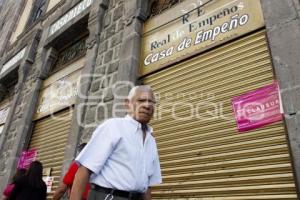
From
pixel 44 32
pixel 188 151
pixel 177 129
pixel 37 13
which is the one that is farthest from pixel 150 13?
pixel 37 13

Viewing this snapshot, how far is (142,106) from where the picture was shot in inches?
89.2

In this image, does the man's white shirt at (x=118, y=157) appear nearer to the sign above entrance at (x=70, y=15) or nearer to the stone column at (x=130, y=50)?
the stone column at (x=130, y=50)

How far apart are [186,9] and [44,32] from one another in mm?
6132

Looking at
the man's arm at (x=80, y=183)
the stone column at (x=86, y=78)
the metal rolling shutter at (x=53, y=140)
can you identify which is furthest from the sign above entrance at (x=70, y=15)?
the man's arm at (x=80, y=183)

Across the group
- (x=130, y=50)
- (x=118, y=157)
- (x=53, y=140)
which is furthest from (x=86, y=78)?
(x=118, y=157)

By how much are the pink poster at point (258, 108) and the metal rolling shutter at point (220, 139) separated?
3.4 inches

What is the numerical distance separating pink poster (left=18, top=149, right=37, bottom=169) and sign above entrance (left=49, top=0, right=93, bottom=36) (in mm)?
3735

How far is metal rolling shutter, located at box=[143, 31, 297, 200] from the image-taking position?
331cm

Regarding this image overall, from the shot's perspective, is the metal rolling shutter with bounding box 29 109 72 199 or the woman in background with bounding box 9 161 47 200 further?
the metal rolling shutter with bounding box 29 109 72 199

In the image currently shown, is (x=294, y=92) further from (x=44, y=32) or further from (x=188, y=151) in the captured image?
(x=44, y=32)

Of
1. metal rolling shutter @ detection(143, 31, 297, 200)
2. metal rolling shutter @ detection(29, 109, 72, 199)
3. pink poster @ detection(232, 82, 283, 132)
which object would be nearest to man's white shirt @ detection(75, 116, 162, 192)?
metal rolling shutter @ detection(143, 31, 297, 200)

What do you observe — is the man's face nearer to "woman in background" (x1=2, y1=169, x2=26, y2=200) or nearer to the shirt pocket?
the shirt pocket

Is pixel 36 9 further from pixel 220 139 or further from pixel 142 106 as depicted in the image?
pixel 142 106

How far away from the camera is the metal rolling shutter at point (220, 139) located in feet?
10.9
